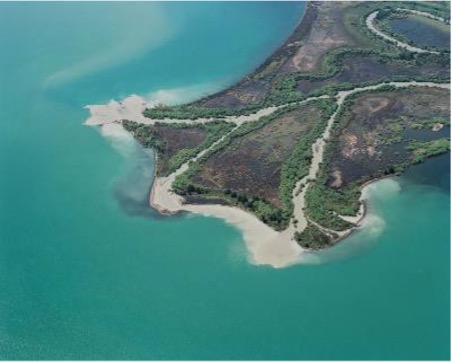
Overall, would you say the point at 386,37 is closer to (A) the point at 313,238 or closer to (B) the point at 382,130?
(B) the point at 382,130

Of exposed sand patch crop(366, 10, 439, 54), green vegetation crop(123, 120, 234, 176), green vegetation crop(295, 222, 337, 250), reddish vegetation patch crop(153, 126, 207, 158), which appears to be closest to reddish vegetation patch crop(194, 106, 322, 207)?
green vegetation crop(123, 120, 234, 176)

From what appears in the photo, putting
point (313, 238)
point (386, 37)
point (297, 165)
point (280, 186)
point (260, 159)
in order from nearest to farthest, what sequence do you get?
point (313, 238) → point (280, 186) → point (297, 165) → point (260, 159) → point (386, 37)

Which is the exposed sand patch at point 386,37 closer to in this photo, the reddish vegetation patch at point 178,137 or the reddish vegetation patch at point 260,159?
the reddish vegetation patch at point 260,159

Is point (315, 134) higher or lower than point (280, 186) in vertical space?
higher

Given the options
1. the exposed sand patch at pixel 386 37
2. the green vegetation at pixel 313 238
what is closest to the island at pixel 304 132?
the green vegetation at pixel 313 238

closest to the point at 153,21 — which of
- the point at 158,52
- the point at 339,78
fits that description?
the point at 158,52

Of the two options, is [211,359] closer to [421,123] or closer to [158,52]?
[421,123]

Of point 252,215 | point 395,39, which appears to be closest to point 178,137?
point 252,215

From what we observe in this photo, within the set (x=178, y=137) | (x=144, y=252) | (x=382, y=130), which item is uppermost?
(x=382, y=130)

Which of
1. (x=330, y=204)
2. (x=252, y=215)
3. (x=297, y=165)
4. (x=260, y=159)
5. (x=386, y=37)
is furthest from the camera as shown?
(x=386, y=37)
